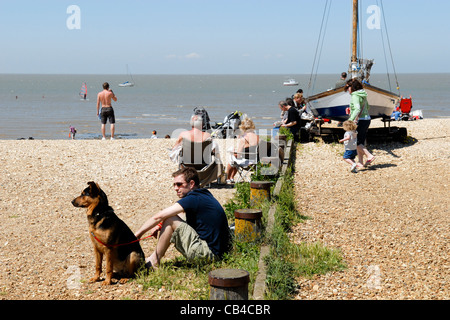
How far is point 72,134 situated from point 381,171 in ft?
59.3

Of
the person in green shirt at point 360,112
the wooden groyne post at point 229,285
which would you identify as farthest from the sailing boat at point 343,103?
the wooden groyne post at point 229,285

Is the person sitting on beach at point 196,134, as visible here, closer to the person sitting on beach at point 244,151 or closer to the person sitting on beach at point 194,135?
the person sitting on beach at point 194,135

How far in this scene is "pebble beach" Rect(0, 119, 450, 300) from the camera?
4.94m

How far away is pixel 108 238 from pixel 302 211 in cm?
360

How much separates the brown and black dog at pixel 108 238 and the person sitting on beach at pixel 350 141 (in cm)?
659

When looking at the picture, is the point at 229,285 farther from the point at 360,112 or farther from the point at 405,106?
the point at 405,106

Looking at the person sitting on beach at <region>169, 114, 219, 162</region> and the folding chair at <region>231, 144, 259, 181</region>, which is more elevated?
the person sitting on beach at <region>169, 114, 219, 162</region>

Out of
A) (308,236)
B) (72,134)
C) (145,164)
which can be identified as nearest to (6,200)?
(145,164)

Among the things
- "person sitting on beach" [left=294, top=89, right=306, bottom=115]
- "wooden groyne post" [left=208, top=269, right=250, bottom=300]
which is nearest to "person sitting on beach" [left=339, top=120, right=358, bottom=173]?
"person sitting on beach" [left=294, top=89, right=306, bottom=115]

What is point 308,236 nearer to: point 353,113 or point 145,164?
point 353,113

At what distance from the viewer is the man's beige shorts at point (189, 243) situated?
16.7 ft

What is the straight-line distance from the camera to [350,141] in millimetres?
10828

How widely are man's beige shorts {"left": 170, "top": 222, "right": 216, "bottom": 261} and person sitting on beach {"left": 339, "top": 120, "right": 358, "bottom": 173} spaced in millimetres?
6224
